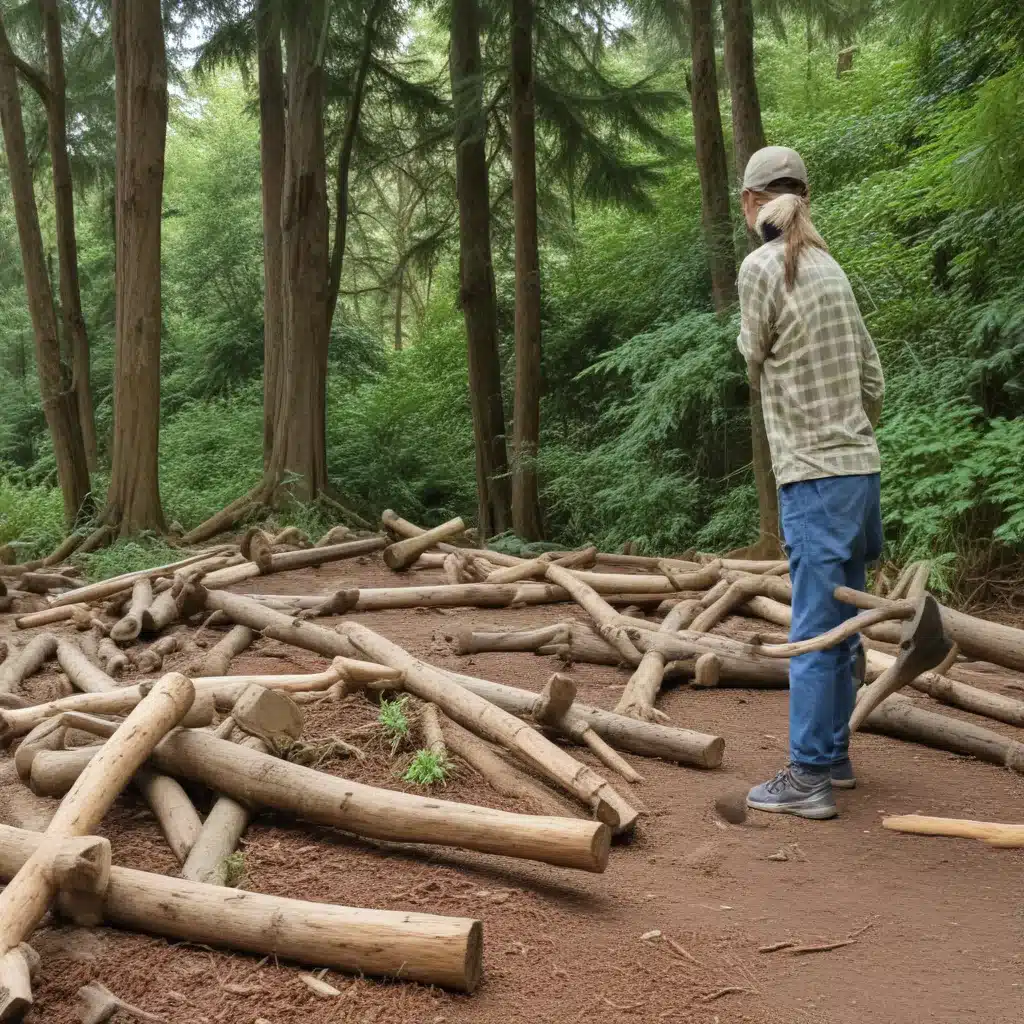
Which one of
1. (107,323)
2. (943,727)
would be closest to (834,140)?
(943,727)

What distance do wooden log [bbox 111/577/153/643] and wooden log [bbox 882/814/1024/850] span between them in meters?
5.35

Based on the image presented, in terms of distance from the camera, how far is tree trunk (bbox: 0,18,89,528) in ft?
58.2

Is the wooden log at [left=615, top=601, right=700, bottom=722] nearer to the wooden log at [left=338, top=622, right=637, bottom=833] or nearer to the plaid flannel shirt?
the wooden log at [left=338, top=622, right=637, bottom=833]

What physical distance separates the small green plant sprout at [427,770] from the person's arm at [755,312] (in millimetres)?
2115

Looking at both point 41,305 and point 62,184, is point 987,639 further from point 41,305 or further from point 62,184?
point 62,184

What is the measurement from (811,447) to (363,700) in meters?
2.52

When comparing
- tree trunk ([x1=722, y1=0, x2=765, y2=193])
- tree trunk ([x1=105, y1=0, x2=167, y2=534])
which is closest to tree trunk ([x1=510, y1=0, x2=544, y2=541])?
tree trunk ([x1=722, y1=0, x2=765, y2=193])

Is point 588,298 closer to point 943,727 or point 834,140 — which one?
point 834,140

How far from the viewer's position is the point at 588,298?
70.8 feet

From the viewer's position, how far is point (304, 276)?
51.0 ft

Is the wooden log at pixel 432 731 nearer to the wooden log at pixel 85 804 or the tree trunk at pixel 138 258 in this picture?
the wooden log at pixel 85 804

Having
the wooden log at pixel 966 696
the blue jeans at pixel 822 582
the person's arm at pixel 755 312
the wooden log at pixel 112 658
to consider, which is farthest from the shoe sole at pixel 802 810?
the wooden log at pixel 112 658

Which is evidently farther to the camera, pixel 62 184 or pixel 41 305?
pixel 62 184

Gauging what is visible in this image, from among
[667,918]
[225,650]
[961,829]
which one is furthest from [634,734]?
[225,650]
